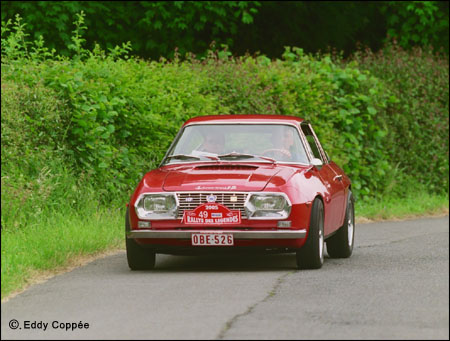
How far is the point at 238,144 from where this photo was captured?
1323 cm

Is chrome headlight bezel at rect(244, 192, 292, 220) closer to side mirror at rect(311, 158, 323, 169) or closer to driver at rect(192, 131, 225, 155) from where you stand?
side mirror at rect(311, 158, 323, 169)

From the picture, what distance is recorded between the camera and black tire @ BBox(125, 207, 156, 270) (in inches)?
469

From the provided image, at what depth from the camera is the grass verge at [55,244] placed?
11.0 m

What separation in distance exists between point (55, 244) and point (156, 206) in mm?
1398

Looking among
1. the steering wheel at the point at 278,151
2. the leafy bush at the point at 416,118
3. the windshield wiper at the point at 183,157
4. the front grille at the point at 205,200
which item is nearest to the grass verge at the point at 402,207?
the leafy bush at the point at 416,118

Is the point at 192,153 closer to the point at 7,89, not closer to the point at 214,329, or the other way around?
the point at 7,89

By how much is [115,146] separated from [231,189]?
17.0 ft

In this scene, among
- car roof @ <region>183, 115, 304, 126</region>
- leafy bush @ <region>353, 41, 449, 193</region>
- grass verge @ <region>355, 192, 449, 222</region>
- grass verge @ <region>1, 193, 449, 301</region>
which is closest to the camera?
grass verge @ <region>1, 193, 449, 301</region>

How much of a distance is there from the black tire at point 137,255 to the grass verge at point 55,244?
68 cm

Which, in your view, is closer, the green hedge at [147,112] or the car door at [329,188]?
the car door at [329,188]

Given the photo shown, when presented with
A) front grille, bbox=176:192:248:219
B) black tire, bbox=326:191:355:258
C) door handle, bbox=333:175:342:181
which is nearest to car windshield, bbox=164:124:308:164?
door handle, bbox=333:175:342:181

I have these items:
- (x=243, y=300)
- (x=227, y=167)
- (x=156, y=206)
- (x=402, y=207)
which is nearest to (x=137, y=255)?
(x=156, y=206)

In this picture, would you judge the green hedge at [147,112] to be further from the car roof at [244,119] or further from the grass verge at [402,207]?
the car roof at [244,119]

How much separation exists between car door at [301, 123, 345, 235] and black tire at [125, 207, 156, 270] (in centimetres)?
188
